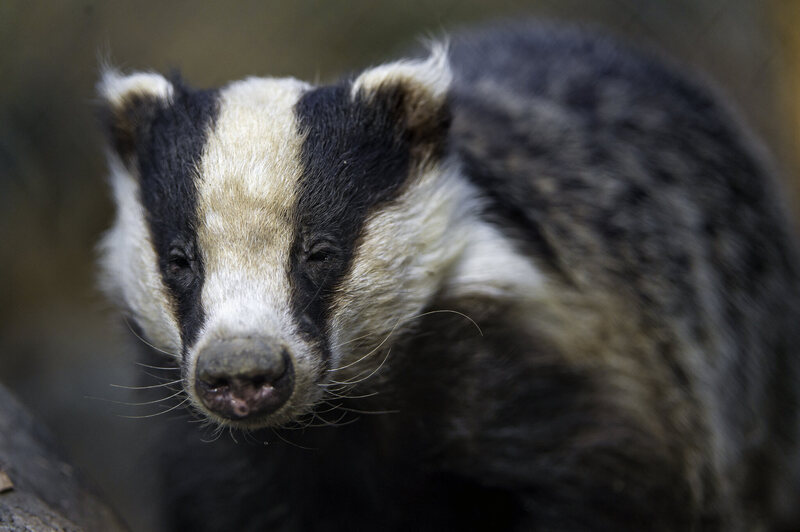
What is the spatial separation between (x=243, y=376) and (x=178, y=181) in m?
0.56

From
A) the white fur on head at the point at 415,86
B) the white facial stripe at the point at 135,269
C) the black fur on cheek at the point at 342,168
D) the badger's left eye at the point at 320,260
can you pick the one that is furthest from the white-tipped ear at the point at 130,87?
the badger's left eye at the point at 320,260

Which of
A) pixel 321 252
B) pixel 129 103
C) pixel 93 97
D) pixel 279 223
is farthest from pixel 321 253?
pixel 93 97

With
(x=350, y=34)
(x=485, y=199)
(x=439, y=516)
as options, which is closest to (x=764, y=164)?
(x=485, y=199)

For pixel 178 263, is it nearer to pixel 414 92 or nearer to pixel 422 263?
pixel 422 263

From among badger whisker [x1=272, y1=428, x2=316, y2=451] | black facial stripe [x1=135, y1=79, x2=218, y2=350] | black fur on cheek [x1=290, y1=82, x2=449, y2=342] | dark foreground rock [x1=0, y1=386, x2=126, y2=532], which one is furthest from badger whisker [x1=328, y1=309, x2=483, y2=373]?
dark foreground rock [x1=0, y1=386, x2=126, y2=532]

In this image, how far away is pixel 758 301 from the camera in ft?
10.7

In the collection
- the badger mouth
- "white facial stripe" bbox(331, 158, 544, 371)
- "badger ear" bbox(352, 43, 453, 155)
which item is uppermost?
"badger ear" bbox(352, 43, 453, 155)

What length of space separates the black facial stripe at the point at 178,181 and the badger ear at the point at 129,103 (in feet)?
0.06

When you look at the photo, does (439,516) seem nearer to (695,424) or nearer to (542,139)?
(695,424)

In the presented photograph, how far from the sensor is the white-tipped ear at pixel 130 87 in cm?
243

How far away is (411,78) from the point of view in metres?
2.39

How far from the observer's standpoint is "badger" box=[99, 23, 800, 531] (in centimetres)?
214

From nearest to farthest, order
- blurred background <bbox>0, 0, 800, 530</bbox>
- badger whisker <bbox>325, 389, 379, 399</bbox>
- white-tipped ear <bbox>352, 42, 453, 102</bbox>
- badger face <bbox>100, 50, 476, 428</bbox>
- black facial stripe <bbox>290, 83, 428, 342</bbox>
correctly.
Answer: badger face <bbox>100, 50, 476, 428</bbox>, black facial stripe <bbox>290, 83, 428, 342</bbox>, badger whisker <bbox>325, 389, 379, 399</bbox>, white-tipped ear <bbox>352, 42, 453, 102</bbox>, blurred background <bbox>0, 0, 800, 530</bbox>

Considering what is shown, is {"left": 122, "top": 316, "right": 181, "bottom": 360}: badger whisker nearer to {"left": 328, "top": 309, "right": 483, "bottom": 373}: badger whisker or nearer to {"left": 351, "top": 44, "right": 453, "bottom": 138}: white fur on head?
{"left": 328, "top": 309, "right": 483, "bottom": 373}: badger whisker
